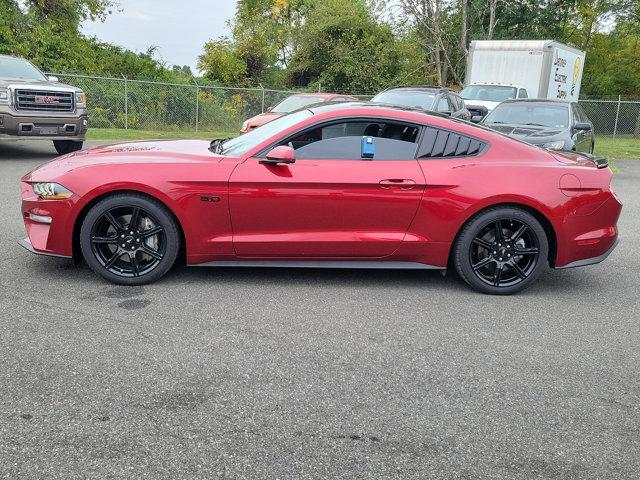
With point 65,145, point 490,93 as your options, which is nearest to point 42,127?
point 65,145

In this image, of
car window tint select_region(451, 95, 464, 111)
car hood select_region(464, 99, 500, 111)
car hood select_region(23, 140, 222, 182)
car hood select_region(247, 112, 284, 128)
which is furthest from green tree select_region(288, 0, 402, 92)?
car hood select_region(23, 140, 222, 182)

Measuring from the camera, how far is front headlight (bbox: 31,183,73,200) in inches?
188

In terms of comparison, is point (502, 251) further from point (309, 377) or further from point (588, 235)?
point (309, 377)

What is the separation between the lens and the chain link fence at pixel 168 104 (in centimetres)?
2061

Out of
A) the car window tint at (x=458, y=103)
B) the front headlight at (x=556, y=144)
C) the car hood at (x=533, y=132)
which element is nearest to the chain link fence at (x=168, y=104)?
the car window tint at (x=458, y=103)

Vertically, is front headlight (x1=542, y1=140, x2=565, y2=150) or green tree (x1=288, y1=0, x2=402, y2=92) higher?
green tree (x1=288, y1=0, x2=402, y2=92)

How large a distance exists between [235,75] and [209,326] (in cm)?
2879

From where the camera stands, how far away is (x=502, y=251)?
513 cm

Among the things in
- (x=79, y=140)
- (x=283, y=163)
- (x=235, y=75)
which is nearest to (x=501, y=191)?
(x=283, y=163)

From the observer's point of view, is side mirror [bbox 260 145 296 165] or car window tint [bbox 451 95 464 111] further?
car window tint [bbox 451 95 464 111]

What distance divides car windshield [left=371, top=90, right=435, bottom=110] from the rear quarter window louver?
29.6ft

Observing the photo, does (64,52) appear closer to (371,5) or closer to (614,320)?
(371,5)

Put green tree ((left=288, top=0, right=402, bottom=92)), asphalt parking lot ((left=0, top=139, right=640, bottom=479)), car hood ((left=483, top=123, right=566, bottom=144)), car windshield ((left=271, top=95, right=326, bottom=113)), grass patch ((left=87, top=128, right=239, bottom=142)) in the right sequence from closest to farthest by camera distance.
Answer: asphalt parking lot ((left=0, top=139, right=640, bottom=479)) → car hood ((left=483, top=123, right=566, bottom=144)) → car windshield ((left=271, top=95, right=326, bottom=113)) → grass patch ((left=87, top=128, right=239, bottom=142)) → green tree ((left=288, top=0, right=402, bottom=92))

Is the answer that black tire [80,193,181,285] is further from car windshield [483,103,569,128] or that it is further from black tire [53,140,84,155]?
car windshield [483,103,569,128]
